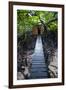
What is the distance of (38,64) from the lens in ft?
8.01

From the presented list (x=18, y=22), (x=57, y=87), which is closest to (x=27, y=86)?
(x=57, y=87)

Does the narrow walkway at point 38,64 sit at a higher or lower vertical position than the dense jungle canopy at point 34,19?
lower

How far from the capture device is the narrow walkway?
7.96 ft

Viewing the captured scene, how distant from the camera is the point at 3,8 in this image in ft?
7.68

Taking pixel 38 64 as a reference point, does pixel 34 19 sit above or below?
above

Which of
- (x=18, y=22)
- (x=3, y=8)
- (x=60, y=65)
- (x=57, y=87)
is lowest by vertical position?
(x=57, y=87)

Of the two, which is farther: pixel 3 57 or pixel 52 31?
pixel 52 31

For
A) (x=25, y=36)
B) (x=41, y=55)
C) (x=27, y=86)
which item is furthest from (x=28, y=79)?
(x=25, y=36)

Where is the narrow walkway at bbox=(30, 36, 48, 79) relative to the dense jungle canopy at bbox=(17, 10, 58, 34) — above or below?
below

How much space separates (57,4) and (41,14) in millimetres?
230

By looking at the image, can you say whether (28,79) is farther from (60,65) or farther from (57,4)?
(57,4)

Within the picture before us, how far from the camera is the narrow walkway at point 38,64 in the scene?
7.96 ft

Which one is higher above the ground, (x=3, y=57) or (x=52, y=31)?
(x=52, y=31)

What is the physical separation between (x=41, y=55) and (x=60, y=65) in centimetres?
26
